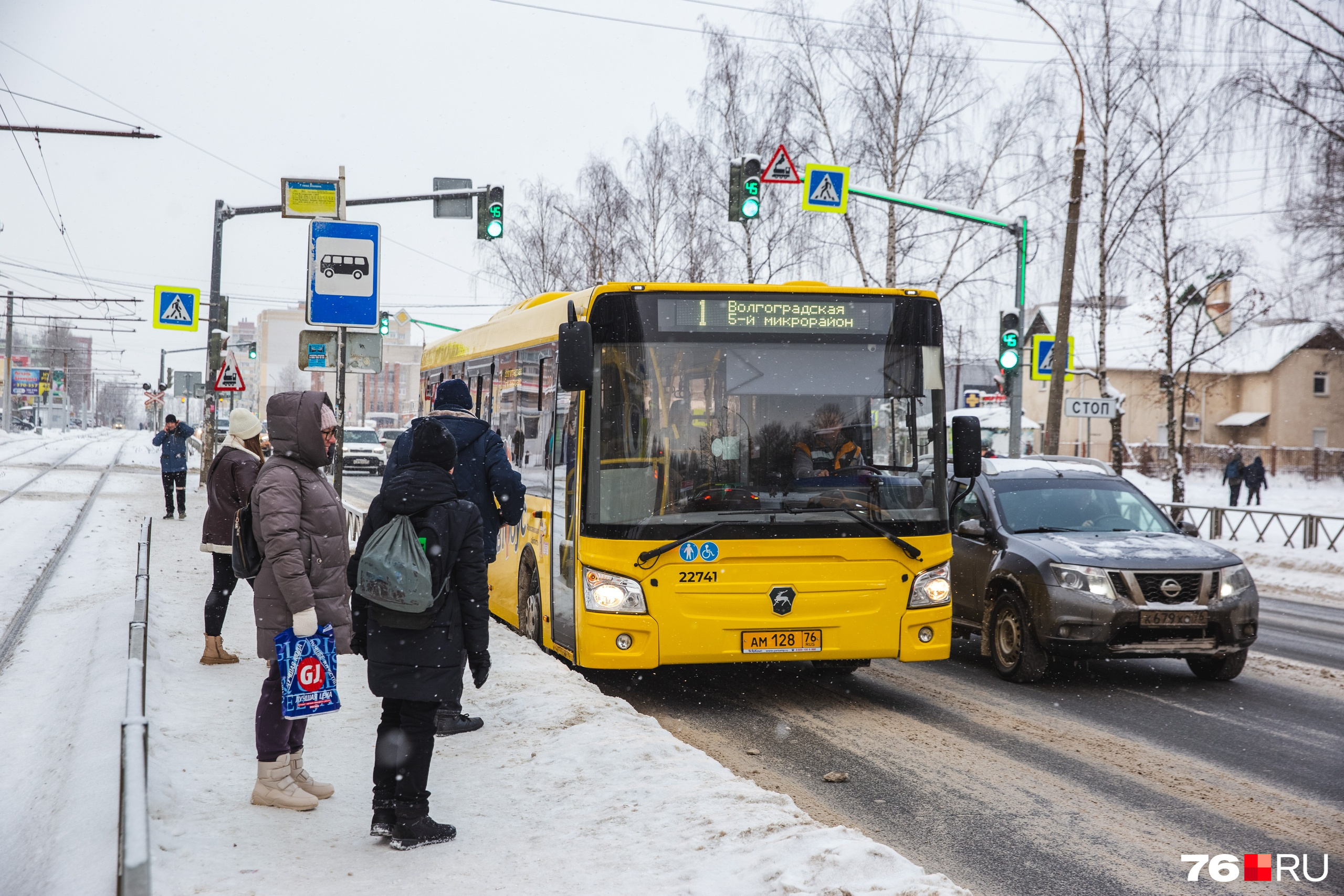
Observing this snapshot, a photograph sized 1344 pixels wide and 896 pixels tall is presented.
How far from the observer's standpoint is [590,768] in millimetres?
5691

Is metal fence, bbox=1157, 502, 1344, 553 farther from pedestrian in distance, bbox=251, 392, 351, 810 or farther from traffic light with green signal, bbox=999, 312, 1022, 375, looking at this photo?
pedestrian in distance, bbox=251, 392, 351, 810

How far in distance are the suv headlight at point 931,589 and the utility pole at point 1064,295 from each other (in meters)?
11.3

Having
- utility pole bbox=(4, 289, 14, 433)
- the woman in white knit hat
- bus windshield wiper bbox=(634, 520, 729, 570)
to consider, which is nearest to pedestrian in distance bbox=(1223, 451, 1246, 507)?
bus windshield wiper bbox=(634, 520, 729, 570)

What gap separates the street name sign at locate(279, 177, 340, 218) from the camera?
10609mm

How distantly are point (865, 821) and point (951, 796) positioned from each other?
2.21 feet

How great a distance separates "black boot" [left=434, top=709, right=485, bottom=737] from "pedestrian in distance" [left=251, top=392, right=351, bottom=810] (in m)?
1.26

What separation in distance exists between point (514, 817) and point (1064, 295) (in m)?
16.6

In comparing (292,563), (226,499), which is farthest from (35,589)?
(292,563)

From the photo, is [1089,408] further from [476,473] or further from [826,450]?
[476,473]

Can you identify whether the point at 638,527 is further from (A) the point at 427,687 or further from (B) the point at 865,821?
(A) the point at 427,687

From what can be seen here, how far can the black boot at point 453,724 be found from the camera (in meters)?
6.44

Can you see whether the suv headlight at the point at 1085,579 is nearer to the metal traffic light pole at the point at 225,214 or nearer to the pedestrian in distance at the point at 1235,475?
the metal traffic light pole at the point at 225,214

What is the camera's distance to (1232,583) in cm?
866

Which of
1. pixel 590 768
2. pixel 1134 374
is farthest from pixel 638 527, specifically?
pixel 1134 374
